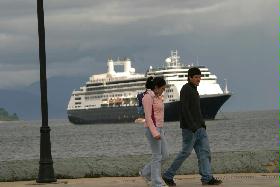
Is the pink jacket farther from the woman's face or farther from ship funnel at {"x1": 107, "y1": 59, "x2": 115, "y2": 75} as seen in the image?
ship funnel at {"x1": 107, "y1": 59, "x2": 115, "y2": 75}

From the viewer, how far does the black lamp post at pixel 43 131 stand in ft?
37.3

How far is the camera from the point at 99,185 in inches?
423

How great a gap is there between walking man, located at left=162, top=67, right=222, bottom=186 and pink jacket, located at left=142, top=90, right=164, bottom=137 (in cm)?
58

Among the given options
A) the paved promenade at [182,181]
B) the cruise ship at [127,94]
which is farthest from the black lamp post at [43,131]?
the cruise ship at [127,94]

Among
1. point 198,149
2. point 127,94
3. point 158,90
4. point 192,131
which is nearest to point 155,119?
point 158,90

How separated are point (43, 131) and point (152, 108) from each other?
2116mm

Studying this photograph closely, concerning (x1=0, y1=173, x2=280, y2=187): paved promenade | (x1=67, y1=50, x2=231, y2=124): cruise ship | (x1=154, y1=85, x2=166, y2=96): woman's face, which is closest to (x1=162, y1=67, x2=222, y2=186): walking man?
(x1=0, y1=173, x2=280, y2=187): paved promenade

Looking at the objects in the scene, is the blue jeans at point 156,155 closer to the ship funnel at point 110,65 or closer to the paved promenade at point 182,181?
the paved promenade at point 182,181

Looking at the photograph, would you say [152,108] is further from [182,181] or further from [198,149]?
[182,181]

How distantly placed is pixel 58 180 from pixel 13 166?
864 millimetres

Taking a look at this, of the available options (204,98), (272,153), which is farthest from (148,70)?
(272,153)

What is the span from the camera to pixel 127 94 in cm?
11200

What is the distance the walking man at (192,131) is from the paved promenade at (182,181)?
0.21 metres

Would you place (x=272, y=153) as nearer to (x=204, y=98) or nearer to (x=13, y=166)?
(x=13, y=166)
